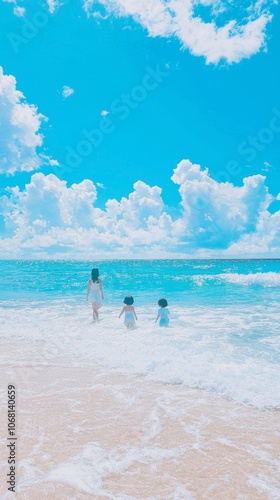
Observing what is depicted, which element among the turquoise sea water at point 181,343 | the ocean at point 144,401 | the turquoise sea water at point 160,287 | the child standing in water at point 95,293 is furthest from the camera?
the turquoise sea water at point 160,287

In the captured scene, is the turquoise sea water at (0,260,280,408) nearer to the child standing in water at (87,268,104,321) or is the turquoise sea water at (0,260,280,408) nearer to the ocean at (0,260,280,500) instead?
the ocean at (0,260,280,500)

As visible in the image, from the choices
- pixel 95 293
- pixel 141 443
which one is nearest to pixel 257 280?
pixel 95 293

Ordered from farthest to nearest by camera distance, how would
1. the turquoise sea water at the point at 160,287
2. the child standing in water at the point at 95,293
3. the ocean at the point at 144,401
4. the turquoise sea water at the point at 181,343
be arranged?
the turquoise sea water at the point at 160,287 < the child standing in water at the point at 95,293 < the turquoise sea water at the point at 181,343 < the ocean at the point at 144,401

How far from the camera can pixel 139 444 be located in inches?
168

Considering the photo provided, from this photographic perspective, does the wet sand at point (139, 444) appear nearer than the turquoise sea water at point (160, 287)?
Yes

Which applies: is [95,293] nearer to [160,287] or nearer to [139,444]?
[139,444]

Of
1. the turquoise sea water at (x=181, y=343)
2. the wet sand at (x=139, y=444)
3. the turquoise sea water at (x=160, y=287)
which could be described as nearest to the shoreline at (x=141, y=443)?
the wet sand at (x=139, y=444)

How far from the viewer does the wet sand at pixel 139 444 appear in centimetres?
343

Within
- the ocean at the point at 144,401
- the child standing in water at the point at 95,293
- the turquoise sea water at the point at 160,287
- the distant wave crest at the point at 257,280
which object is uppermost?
A: the child standing in water at the point at 95,293

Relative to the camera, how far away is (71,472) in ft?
12.0

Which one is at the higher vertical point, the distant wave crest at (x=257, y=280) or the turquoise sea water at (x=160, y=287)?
the turquoise sea water at (x=160, y=287)

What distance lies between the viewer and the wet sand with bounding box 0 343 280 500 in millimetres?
3432

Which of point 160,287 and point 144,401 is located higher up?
point 144,401

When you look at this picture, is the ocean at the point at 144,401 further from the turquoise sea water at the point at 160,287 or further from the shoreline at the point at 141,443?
the turquoise sea water at the point at 160,287
